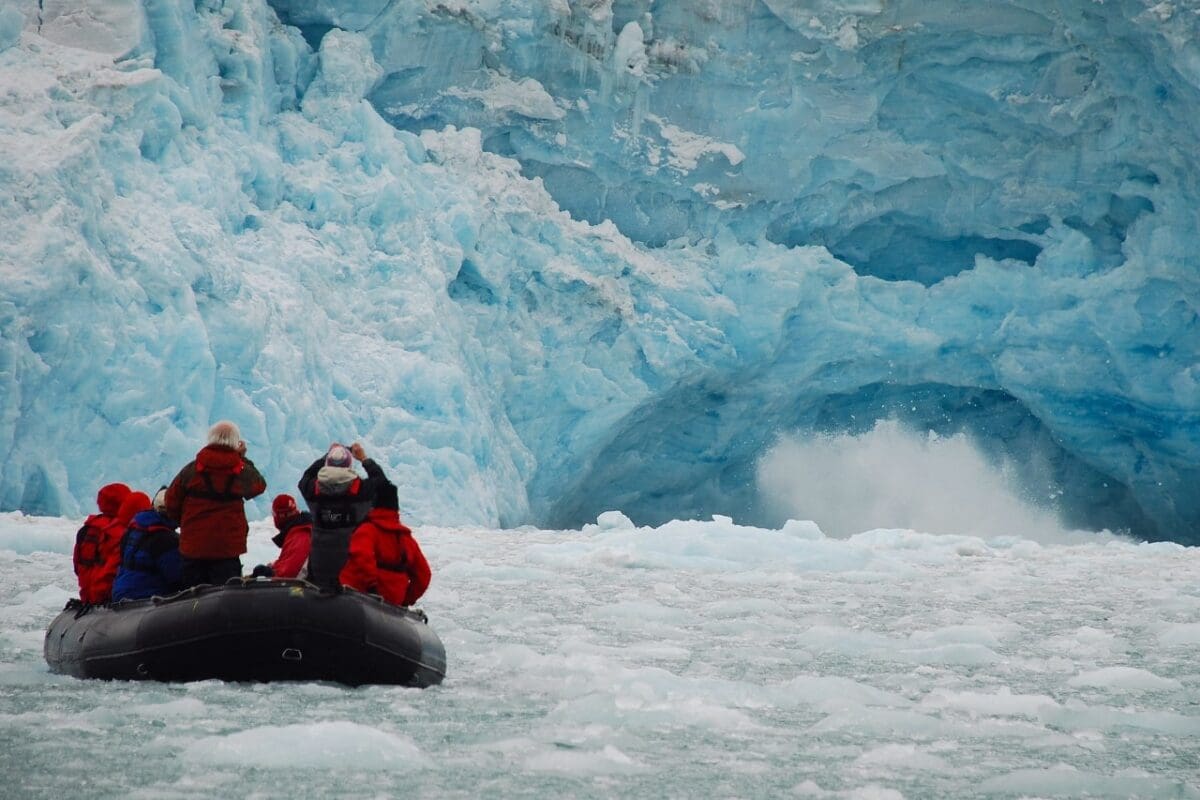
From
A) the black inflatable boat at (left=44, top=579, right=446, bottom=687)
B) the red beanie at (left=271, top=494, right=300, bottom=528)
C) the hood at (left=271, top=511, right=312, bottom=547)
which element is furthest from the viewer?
the red beanie at (left=271, top=494, right=300, bottom=528)

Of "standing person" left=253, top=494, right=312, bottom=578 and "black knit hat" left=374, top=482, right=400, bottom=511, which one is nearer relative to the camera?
"black knit hat" left=374, top=482, right=400, bottom=511

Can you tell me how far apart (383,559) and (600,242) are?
13308mm

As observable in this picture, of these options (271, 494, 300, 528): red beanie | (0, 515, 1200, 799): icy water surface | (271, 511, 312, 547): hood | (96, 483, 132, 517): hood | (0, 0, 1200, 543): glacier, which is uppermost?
(0, 0, 1200, 543): glacier

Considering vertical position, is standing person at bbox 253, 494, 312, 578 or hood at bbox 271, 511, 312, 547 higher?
hood at bbox 271, 511, 312, 547

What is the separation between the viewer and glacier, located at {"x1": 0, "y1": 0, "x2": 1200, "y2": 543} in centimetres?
1276

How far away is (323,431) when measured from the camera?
47.1 feet

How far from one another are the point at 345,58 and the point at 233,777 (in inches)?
549

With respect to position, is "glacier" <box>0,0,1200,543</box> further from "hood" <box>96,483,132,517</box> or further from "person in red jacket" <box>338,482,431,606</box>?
"person in red jacket" <box>338,482,431,606</box>

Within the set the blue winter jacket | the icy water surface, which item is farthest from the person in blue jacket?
the icy water surface

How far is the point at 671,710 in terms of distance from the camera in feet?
14.7

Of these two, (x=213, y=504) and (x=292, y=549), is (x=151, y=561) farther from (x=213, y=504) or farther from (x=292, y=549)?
(x=292, y=549)

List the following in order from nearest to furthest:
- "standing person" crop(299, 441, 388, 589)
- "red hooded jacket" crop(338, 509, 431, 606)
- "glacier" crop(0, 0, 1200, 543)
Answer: "standing person" crop(299, 441, 388, 589), "red hooded jacket" crop(338, 509, 431, 606), "glacier" crop(0, 0, 1200, 543)

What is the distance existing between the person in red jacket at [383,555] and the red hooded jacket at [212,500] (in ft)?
1.43

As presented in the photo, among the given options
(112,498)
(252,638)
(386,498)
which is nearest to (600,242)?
(112,498)
